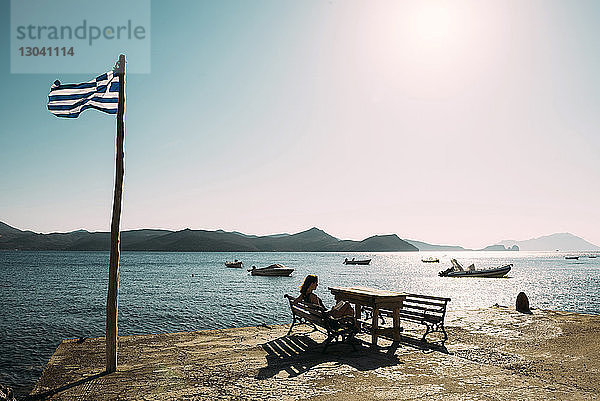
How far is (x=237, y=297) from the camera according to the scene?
46.1 metres

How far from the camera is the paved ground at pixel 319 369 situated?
22.6 ft

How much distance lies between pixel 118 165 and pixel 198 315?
26.0m

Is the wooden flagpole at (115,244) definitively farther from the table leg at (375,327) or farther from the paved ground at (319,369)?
the table leg at (375,327)

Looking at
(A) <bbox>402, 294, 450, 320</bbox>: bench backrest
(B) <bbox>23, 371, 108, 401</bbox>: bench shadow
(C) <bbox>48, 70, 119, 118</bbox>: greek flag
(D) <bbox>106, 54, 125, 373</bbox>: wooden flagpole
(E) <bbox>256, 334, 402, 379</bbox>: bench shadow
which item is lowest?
(E) <bbox>256, 334, 402, 379</bbox>: bench shadow

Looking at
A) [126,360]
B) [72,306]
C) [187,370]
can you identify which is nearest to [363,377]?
[187,370]

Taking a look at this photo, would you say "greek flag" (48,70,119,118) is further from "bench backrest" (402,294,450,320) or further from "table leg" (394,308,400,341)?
"bench backrest" (402,294,450,320)

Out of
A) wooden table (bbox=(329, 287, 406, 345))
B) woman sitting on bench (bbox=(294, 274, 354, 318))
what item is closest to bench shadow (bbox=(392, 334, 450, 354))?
wooden table (bbox=(329, 287, 406, 345))

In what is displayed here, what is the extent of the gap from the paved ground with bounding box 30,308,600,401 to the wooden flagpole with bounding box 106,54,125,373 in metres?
0.51

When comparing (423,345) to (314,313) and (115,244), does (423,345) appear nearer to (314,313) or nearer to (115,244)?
(314,313)

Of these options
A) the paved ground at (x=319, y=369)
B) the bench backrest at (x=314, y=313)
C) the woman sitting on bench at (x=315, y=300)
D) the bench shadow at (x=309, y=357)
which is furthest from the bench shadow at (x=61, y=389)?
the woman sitting on bench at (x=315, y=300)

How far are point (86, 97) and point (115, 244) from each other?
3.07 meters

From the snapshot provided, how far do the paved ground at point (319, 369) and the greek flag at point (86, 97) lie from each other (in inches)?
205

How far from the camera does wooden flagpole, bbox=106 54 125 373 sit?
8148mm

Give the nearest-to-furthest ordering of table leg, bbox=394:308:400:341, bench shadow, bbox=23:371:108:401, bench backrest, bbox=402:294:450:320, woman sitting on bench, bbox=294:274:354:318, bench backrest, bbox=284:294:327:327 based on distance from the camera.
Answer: bench shadow, bbox=23:371:108:401 < bench backrest, bbox=284:294:327:327 < table leg, bbox=394:308:400:341 < woman sitting on bench, bbox=294:274:354:318 < bench backrest, bbox=402:294:450:320
